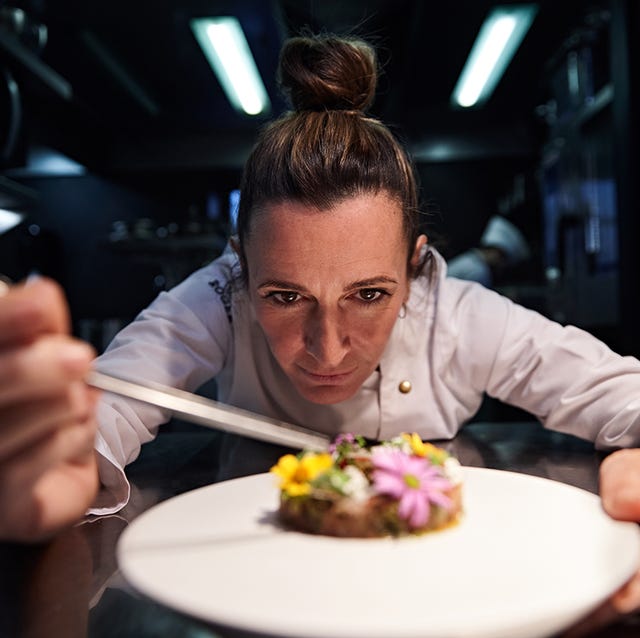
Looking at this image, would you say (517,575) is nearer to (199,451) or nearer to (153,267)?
(199,451)

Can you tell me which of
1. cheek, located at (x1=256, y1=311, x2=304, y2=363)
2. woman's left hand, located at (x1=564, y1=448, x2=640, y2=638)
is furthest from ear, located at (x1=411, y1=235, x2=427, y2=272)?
woman's left hand, located at (x1=564, y1=448, x2=640, y2=638)

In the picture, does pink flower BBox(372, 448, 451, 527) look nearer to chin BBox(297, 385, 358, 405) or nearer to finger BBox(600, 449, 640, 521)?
finger BBox(600, 449, 640, 521)

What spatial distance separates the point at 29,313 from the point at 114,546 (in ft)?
1.10

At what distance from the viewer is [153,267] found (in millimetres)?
5816

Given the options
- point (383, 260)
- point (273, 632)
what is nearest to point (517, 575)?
point (273, 632)

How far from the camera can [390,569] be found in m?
0.48

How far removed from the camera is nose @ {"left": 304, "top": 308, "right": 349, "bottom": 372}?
1012 mm

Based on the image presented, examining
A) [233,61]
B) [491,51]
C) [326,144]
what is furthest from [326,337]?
[491,51]

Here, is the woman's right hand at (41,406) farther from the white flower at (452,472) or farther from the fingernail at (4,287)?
the white flower at (452,472)

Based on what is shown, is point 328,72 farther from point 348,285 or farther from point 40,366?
point 40,366

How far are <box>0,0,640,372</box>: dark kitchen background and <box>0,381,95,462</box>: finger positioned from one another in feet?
3.17

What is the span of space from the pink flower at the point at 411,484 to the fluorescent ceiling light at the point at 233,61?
3150mm

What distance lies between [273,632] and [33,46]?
298cm

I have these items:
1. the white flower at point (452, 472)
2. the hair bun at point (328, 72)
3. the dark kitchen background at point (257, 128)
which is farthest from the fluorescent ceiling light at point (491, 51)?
the white flower at point (452, 472)
